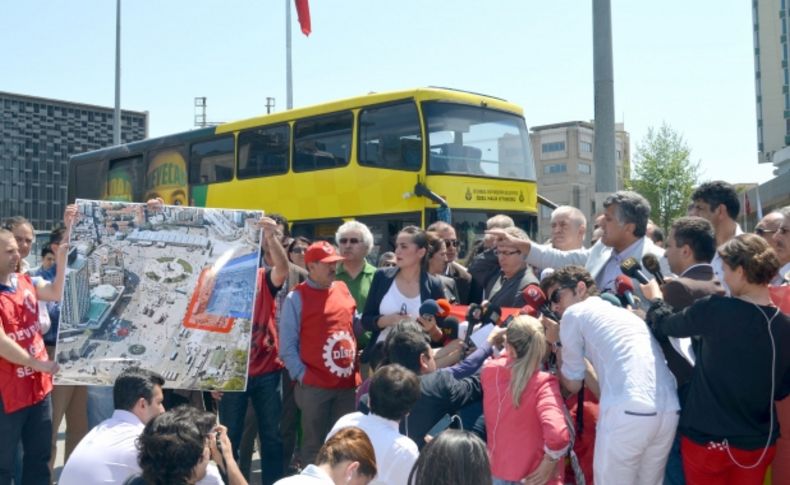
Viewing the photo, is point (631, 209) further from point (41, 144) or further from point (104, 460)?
point (41, 144)

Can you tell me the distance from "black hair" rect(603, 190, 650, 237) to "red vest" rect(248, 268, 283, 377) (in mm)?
2616

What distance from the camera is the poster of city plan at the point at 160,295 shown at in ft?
17.2

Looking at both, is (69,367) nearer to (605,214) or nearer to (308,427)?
(308,427)

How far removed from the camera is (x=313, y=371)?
5672 mm

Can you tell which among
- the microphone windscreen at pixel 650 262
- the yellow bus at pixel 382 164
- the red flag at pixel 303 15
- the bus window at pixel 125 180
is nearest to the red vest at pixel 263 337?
the microphone windscreen at pixel 650 262

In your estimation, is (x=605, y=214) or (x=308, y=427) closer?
(x=605, y=214)

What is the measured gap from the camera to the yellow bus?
37.8ft

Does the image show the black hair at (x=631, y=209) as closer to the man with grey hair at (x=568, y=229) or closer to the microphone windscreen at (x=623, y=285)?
the microphone windscreen at (x=623, y=285)

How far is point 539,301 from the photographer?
450 centimetres

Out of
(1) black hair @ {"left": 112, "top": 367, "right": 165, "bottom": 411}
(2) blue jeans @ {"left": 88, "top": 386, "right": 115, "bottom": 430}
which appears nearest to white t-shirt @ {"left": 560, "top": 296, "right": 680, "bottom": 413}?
(1) black hair @ {"left": 112, "top": 367, "right": 165, "bottom": 411}

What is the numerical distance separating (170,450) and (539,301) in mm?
2267

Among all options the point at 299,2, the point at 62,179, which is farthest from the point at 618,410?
the point at 62,179

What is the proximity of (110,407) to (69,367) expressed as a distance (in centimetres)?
96

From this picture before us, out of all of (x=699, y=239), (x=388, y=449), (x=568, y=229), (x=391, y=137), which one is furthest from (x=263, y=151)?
(x=388, y=449)
